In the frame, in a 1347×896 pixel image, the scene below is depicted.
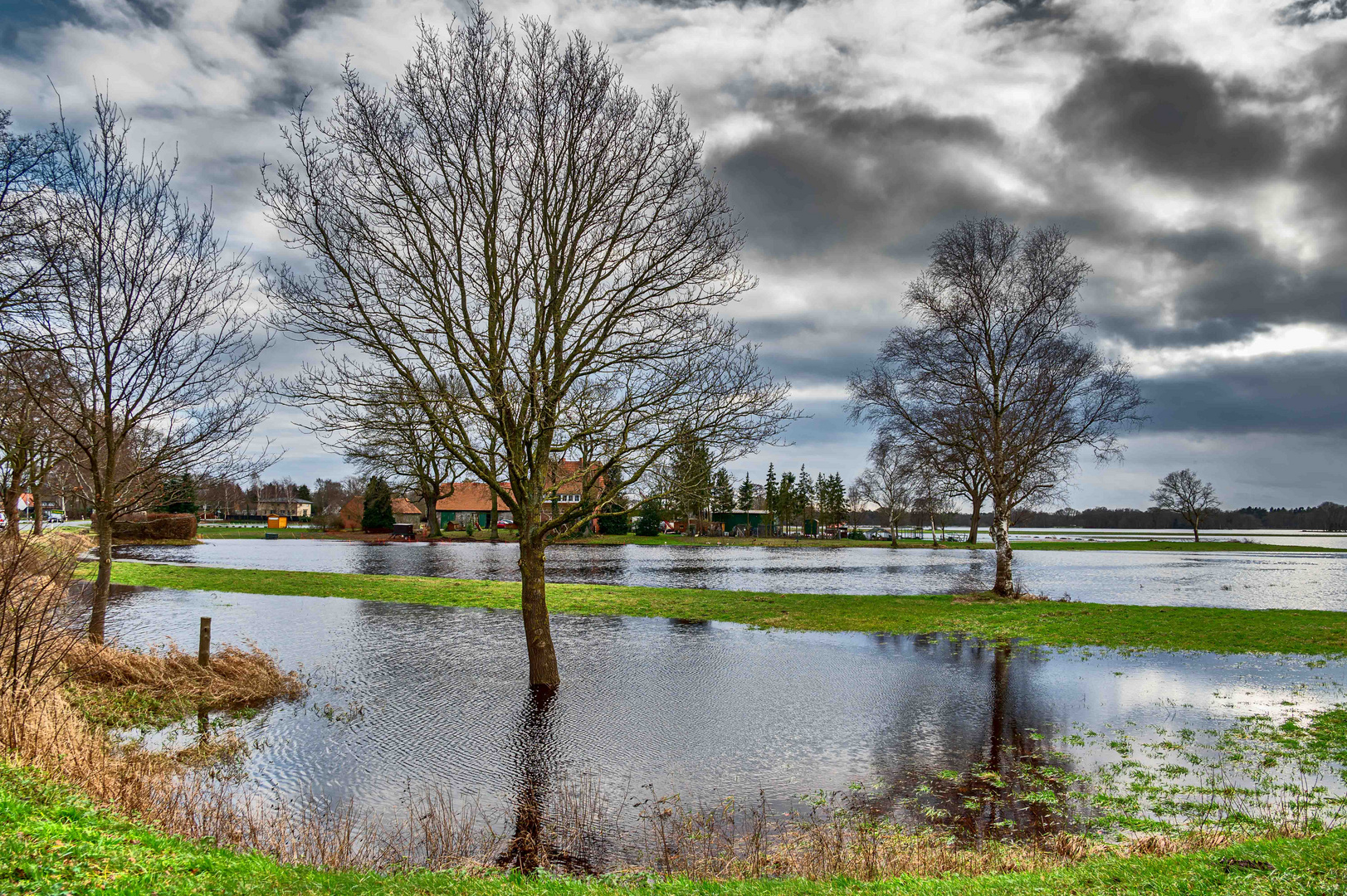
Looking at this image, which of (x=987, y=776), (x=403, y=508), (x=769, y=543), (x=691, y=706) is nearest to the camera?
(x=987, y=776)

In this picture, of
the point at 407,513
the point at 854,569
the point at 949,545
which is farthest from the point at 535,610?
the point at 407,513

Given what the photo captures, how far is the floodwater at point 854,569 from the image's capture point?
33375mm

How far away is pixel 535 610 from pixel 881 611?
605 inches

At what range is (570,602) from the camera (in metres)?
28.1

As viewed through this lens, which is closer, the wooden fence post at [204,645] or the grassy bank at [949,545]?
the wooden fence post at [204,645]

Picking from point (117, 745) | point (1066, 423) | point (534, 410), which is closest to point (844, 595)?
point (1066, 423)

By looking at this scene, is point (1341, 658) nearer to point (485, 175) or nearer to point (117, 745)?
point (485, 175)

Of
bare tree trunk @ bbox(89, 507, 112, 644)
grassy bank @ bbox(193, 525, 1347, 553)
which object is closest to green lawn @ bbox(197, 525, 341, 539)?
grassy bank @ bbox(193, 525, 1347, 553)

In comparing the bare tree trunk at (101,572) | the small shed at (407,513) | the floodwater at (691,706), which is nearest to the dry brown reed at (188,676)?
the bare tree trunk at (101,572)

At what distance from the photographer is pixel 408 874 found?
21.2 ft

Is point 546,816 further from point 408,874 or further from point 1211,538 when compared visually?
point 1211,538

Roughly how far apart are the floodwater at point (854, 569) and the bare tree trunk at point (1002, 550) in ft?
9.49

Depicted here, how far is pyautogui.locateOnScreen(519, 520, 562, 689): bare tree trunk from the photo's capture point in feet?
47.3

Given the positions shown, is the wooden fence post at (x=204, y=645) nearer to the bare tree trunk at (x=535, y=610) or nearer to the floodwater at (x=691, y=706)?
the floodwater at (x=691, y=706)
